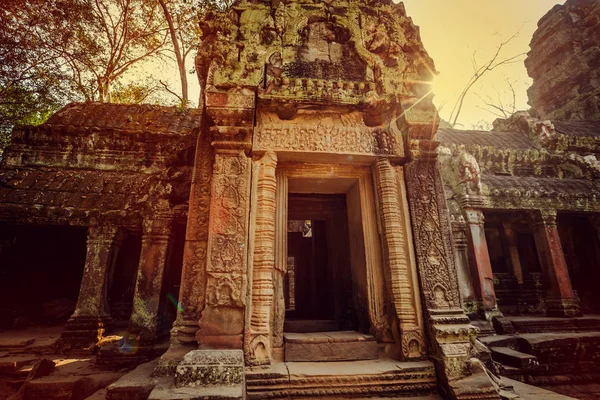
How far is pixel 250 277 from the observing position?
132 inches

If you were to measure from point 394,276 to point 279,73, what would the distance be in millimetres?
3083

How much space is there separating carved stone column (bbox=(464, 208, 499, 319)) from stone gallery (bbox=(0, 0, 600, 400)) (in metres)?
0.04

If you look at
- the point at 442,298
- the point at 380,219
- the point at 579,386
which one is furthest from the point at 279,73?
the point at 579,386

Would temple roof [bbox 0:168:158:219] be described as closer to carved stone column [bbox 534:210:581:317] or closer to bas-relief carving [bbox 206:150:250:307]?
bas-relief carving [bbox 206:150:250:307]

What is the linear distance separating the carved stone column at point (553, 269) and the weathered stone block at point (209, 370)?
8640 mm

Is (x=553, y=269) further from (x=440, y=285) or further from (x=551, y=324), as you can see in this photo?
(x=440, y=285)

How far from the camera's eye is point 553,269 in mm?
7809

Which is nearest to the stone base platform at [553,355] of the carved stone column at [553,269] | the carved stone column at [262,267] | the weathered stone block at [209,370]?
the carved stone column at [553,269]

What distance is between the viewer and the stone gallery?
3152 millimetres

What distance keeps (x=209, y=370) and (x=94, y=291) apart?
15.0 ft

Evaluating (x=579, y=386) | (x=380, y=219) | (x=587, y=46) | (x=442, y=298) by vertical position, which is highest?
(x=587, y=46)

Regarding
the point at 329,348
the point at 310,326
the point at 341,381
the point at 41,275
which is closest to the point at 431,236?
the point at 329,348

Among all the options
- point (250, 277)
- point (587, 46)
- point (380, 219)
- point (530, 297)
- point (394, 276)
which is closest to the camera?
point (250, 277)

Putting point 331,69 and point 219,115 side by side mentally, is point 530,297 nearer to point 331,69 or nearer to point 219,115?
point 331,69
